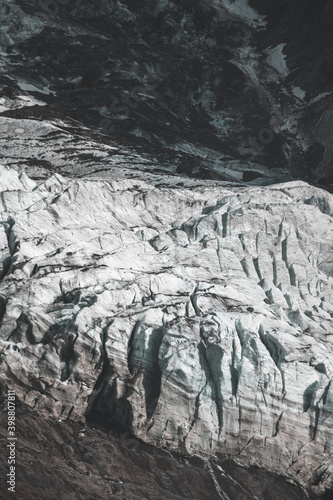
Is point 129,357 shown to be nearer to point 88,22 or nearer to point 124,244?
point 124,244

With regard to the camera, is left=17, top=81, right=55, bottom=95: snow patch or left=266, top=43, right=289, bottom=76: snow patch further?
left=266, top=43, right=289, bottom=76: snow patch

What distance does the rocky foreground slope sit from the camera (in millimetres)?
33531

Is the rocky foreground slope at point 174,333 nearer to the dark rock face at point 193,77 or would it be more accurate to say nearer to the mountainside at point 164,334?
the mountainside at point 164,334

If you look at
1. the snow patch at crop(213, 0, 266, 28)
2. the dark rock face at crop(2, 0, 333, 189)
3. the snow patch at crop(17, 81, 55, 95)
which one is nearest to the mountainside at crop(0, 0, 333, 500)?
the dark rock face at crop(2, 0, 333, 189)

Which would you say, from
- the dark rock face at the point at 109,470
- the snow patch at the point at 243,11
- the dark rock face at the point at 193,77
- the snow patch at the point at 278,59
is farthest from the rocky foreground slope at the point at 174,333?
the snow patch at the point at 243,11

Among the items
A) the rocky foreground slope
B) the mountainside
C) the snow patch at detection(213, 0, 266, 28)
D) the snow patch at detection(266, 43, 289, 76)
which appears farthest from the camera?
the snow patch at detection(213, 0, 266, 28)

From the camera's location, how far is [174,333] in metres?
35.1

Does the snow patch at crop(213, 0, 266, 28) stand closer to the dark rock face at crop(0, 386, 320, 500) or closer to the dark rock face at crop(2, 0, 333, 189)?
the dark rock face at crop(2, 0, 333, 189)

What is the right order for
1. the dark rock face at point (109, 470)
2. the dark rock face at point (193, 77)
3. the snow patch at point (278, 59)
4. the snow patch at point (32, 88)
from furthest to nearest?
1. the snow patch at point (278, 59)
2. the snow patch at point (32, 88)
3. the dark rock face at point (193, 77)
4. the dark rock face at point (109, 470)

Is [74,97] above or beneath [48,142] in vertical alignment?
above

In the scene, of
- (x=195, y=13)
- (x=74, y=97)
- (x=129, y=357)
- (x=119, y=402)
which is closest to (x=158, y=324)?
(x=129, y=357)

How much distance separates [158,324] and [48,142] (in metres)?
50.5

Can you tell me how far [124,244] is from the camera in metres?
42.8

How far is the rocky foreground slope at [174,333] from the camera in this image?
33531mm
